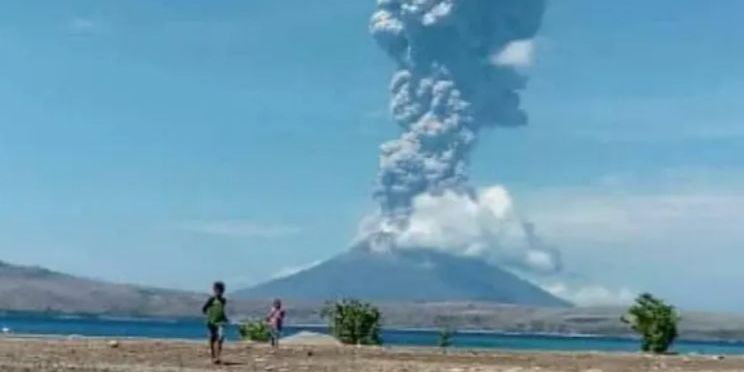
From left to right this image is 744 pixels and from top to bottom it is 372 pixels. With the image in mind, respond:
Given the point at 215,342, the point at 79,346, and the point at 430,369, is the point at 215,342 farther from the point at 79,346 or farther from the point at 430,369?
the point at 79,346

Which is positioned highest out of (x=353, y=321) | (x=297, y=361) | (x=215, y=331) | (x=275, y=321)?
(x=353, y=321)

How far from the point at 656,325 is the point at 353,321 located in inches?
544

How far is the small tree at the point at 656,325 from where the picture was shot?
2557 inches

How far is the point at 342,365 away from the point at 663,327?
2949cm

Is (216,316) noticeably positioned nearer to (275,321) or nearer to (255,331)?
(275,321)

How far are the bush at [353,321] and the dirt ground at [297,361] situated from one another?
18.7 meters

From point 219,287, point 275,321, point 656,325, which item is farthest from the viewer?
point 656,325

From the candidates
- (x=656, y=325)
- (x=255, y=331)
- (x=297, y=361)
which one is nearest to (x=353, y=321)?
(x=255, y=331)

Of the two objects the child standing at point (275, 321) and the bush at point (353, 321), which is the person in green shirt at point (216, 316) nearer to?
the child standing at point (275, 321)

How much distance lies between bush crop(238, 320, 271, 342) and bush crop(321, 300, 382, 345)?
2798mm

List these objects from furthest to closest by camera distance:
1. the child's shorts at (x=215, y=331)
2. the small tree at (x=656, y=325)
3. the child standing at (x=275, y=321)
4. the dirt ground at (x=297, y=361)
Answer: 1. the small tree at (x=656, y=325)
2. the child standing at (x=275, y=321)
3. the child's shorts at (x=215, y=331)
4. the dirt ground at (x=297, y=361)

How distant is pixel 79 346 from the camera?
48.3m

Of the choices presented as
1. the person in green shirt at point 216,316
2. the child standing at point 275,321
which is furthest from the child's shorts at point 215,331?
the child standing at point 275,321

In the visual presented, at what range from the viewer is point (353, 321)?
7044 cm
